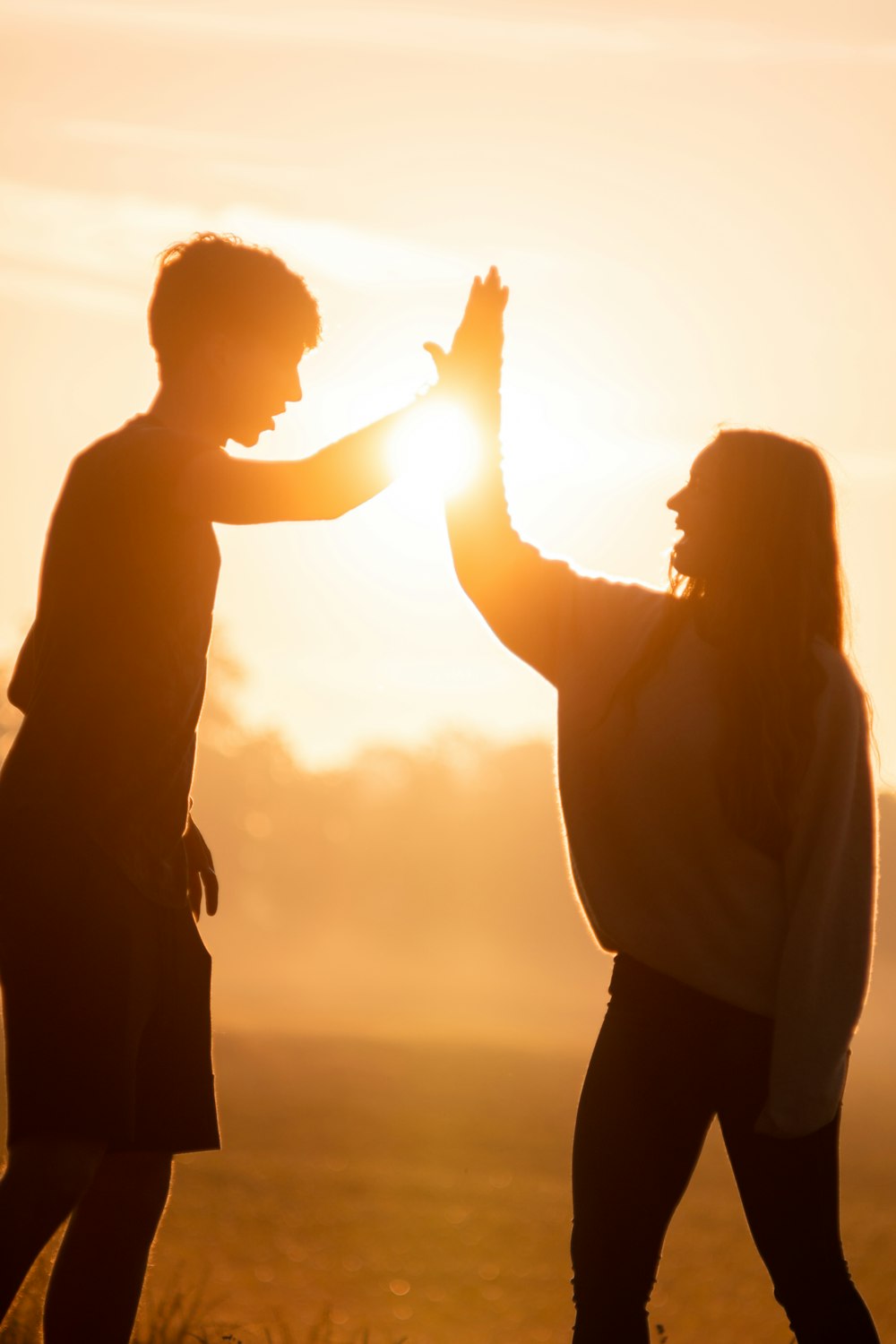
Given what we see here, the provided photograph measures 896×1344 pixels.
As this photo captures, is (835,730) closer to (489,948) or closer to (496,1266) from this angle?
(496,1266)

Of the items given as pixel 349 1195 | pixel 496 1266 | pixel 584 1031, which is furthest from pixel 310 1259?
pixel 584 1031

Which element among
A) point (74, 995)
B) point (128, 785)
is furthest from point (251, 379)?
point (74, 995)

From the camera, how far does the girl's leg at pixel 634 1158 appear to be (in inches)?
134

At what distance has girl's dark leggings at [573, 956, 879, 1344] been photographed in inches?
132

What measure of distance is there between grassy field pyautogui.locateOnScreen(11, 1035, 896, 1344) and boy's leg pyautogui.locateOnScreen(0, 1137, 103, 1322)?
5.53 ft

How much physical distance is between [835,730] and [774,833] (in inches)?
10.0

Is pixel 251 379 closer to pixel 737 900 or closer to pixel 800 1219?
pixel 737 900

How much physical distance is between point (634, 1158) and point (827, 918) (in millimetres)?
638

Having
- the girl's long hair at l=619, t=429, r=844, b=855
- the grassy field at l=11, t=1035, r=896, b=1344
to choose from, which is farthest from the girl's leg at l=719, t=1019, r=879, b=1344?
the grassy field at l=11, t=1035, r=896, b=1344

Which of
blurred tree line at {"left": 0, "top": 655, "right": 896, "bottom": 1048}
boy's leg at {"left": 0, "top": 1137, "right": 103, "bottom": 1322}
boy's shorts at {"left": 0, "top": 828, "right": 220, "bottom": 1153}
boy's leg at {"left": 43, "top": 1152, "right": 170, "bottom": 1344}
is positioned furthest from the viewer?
blurred tree line at {"left": 0, "top": 655, "right": 896, "bottom": 1048}

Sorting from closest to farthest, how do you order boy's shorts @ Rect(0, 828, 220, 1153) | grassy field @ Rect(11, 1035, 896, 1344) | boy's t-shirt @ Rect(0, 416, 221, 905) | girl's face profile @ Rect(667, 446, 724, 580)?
boy's shorts @ Rect(0, 828, 220, 1153) → boy's t-shirt @ Rect(0, 416, 221, 905) → girl's face profile @ Rect(667, 446, 724, 580) → grassy field @ Rect(11, 1035, 896, 1344)

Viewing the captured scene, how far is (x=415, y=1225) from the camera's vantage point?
14.5 metres

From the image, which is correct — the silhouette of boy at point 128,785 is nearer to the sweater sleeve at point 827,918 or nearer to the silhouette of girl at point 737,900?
the silhouette of girl at point 737,900

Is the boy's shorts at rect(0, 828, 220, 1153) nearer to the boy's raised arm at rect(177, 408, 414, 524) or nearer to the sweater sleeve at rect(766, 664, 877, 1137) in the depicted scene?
the boy's raised arm at rect(177, 408, 414, 524)
